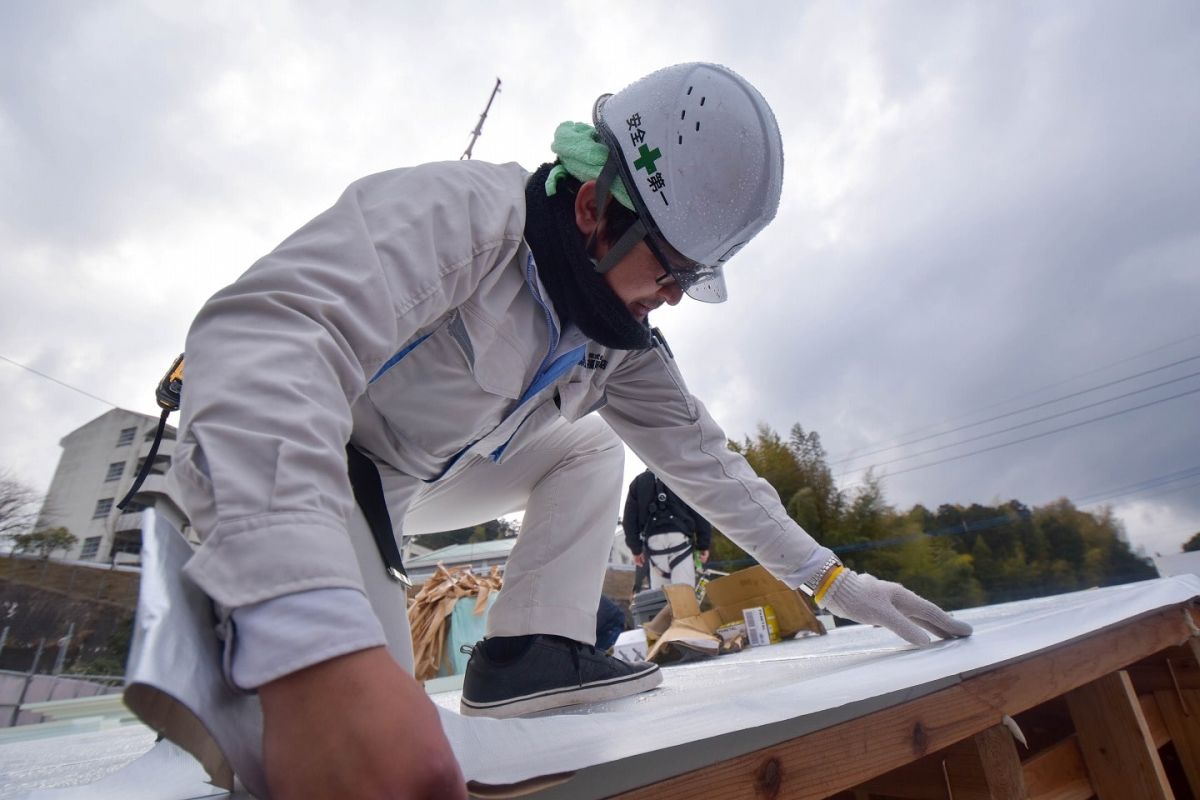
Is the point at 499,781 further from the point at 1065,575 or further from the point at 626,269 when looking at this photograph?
the point at 1065,575

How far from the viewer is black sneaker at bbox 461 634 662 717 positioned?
108 centimetres

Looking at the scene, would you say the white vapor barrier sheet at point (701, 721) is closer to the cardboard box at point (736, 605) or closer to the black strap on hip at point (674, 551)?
the cardboard box at point (736, 605)

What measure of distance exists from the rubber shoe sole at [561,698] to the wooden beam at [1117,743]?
43.5 inches

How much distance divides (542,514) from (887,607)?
2.57 feet

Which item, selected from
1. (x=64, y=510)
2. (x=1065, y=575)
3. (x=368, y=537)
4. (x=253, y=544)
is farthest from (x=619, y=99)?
(x=64, y=510)

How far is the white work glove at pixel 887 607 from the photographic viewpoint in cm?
133

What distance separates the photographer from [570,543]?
133 centimetres

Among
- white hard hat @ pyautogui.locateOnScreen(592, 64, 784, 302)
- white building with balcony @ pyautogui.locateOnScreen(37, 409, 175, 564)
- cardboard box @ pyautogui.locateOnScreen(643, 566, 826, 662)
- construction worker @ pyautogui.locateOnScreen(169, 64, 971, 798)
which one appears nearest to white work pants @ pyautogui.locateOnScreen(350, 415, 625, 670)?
construction worker @ pyautogui.locateOnScreen(169, 64, 971, 798)

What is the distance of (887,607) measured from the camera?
1.33m

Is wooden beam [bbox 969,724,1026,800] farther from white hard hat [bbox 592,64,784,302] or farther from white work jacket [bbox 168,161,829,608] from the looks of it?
white hard hat [bbox 592,64,784,302]

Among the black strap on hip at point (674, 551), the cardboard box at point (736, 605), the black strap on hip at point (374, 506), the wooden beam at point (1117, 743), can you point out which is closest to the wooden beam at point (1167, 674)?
the wooden beam at point (1117, 743)

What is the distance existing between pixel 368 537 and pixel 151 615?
2.05 feet

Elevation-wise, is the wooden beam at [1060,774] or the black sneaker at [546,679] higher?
the black sneaker at [546,679]

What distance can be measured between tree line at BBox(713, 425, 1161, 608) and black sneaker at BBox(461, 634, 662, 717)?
39.7 ft
